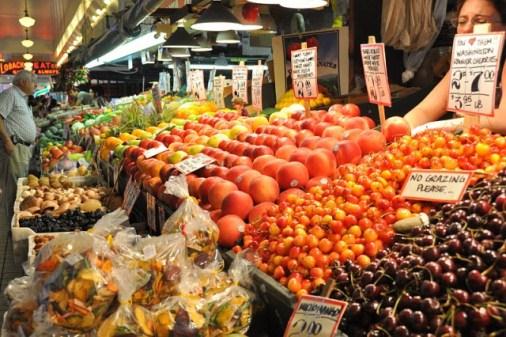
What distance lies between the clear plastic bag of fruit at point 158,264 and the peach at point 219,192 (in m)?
0.62

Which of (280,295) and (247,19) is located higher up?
(247,19)

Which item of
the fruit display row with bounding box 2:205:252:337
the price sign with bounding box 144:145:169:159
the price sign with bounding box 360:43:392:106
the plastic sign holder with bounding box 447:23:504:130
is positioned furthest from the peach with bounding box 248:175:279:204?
the price sign with bounding box 144:145:169:159

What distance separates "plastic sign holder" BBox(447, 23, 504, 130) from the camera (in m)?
2.00

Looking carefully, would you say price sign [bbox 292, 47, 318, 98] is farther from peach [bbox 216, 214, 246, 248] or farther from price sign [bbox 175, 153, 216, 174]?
peach [bbox 216, 214, 246, 248]

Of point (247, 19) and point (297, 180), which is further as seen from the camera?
point (247, 19)

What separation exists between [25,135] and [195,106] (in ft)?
11.1

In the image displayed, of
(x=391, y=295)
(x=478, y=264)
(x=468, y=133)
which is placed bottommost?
(x=391, y=295)

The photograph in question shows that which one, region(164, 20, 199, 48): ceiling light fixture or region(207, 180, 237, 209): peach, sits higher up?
region(164, 20, 199, 48): ceiling light fixture

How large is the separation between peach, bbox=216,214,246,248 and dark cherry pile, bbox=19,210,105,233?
1.85 m

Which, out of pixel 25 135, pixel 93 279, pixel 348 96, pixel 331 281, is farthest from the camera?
pixel 25 135

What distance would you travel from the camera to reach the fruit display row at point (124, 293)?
1638mm

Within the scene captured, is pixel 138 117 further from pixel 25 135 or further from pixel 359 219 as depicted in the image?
pixel 359 219

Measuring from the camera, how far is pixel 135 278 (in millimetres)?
1750

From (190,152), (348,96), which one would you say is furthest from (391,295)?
(348,96)
